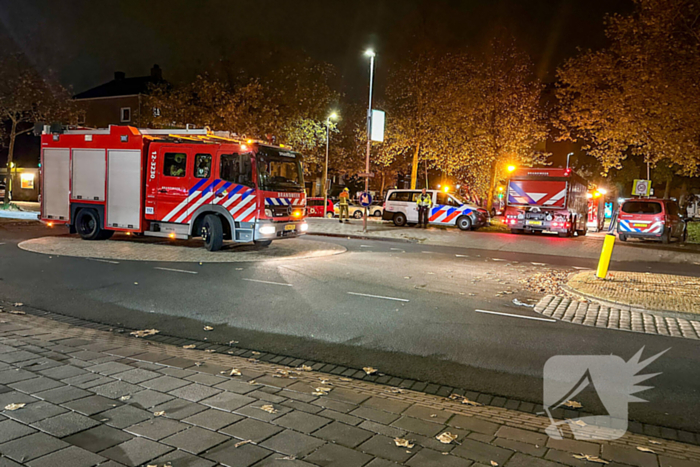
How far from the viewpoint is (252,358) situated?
5.70 m

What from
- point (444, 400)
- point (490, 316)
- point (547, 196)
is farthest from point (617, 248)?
point (444, 400)

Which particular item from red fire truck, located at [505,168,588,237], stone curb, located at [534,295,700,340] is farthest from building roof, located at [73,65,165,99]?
stone curb, located at [534,295,700,340]

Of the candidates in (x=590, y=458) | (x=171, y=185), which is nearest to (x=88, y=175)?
(x=171, y=185)

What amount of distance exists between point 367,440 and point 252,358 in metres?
2.58

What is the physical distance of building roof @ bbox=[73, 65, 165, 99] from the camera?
5478 centimetres

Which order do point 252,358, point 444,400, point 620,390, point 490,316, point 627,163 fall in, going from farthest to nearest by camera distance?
point 627,163 → point 490,316 → point 252,358 → point 620,390 → point 444,400

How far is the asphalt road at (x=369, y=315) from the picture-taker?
5.49 metres

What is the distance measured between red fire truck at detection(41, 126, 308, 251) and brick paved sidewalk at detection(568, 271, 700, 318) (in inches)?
307

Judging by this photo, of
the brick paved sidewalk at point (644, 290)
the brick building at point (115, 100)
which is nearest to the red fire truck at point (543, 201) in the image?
the brick paved sidewalk at point (644, 290)

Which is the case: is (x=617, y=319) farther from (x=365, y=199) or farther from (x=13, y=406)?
(x=365, y=199)

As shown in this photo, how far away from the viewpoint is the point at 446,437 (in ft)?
11.5

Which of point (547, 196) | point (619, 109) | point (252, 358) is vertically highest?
point (619, 109)

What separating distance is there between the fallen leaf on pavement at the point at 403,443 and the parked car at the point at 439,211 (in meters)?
23.0

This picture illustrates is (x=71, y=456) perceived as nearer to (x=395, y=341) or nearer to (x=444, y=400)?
(x=444, y=400)
